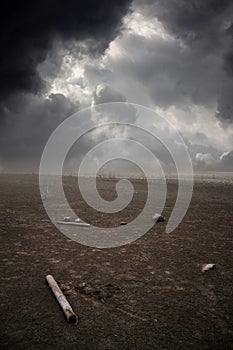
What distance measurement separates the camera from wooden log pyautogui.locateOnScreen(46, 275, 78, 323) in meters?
4.46

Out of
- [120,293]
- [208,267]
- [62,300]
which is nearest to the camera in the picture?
→ [62,300]

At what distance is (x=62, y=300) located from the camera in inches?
195

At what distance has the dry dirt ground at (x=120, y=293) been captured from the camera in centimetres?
408

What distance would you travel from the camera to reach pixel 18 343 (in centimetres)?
390

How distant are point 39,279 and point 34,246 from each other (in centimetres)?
275

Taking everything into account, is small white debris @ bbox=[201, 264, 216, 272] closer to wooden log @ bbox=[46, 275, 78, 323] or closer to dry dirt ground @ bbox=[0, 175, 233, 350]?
dry dirt ground @ bbox=[0, 175, 233, 350]

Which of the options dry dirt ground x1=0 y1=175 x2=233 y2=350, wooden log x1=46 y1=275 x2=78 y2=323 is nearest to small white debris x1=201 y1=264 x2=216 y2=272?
dry dirt ground x1=0 y1=175 x2=233 y2=350

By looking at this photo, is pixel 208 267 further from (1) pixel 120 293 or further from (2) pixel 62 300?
(2) pixel 62 300

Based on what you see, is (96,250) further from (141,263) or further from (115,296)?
(115,296)

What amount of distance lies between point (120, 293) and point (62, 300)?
1.30 meters

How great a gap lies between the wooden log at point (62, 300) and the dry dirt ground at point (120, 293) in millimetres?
113

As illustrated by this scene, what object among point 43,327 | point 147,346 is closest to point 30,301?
point 43,327

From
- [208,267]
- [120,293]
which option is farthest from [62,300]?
[208,267]

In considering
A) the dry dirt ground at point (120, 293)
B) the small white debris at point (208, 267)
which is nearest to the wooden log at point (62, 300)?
the dry dirt ground at point (120, 293)
